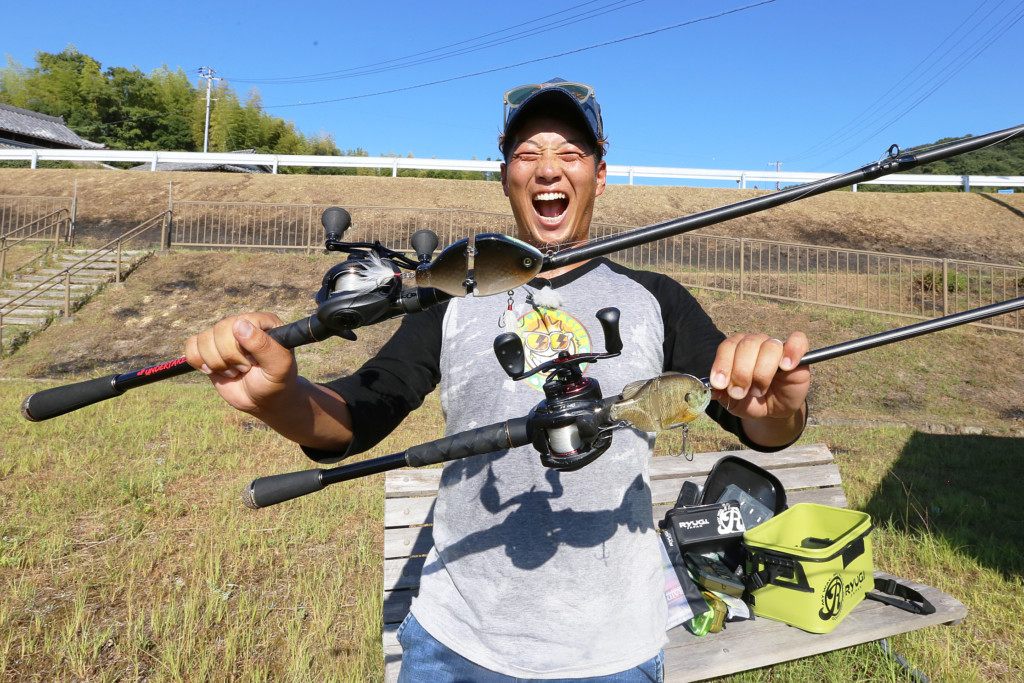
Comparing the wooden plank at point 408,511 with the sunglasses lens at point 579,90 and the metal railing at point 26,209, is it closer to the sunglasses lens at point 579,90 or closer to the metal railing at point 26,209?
the sunglasses lens at point 579,90

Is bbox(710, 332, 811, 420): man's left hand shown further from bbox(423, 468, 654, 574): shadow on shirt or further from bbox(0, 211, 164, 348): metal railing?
bbox(0, 211, 164, 348): metal railing

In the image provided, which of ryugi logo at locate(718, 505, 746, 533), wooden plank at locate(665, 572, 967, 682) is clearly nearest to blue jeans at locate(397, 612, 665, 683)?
wooden plank at locate(665, 572, 967, 682)

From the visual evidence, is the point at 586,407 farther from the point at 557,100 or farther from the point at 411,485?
the point at 411,485

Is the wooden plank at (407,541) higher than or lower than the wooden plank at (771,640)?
higher

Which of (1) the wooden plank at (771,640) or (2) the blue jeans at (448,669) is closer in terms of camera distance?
(2) the blue jeans at (448,669)

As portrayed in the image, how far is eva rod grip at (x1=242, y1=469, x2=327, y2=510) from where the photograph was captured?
1.74 m

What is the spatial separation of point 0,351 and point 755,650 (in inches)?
614

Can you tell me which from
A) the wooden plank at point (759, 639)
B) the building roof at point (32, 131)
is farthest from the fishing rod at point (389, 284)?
the building roof at point (32, 131)

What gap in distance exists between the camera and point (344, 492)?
22.3 feet

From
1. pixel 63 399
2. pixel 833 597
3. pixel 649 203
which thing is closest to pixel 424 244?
pixel 63 399

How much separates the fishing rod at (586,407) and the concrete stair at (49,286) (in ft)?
52.8

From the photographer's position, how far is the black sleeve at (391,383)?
1917 mm

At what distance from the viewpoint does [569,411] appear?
4.82ft

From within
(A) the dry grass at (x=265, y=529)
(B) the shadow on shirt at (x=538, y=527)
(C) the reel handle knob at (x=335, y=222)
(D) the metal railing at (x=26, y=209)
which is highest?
(D) the metal railing at (x=26, y=209)
